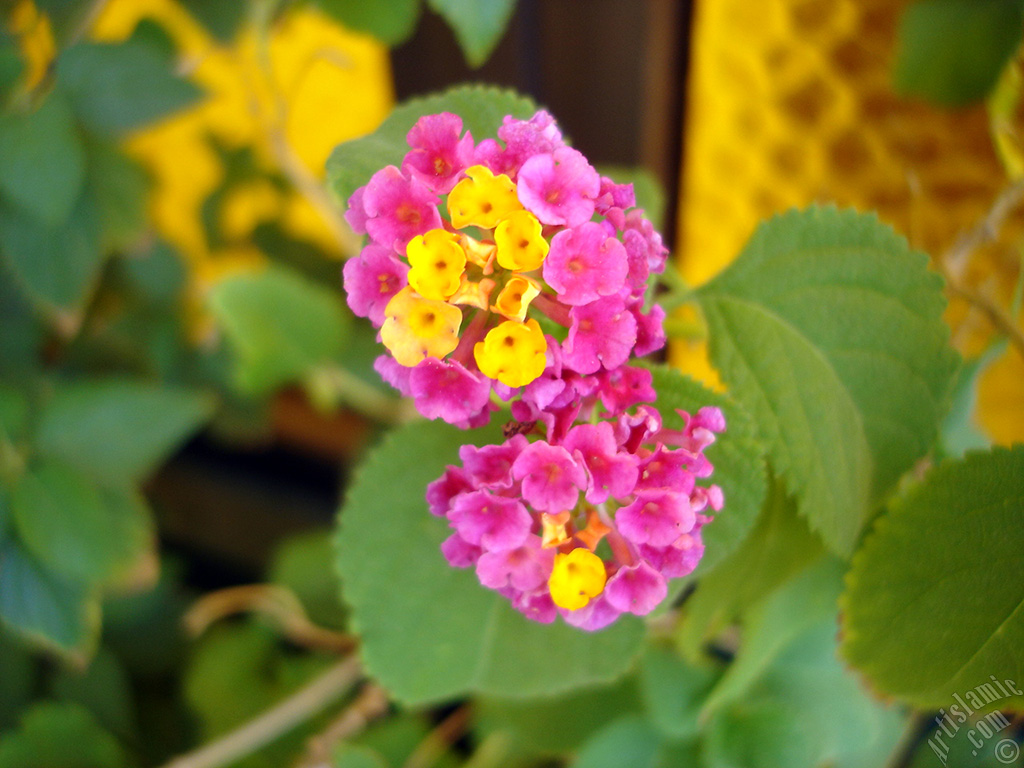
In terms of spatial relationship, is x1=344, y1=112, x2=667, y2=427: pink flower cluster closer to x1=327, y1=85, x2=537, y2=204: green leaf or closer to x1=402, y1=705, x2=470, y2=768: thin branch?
x1=327, y1=85, x2=537, y2=204: green leaf

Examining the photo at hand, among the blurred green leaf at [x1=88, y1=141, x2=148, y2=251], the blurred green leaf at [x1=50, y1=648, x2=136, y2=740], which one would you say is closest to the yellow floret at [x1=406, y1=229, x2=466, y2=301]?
the blurred green leaf at [x1=88, y1=141, x2=148, y2=251]

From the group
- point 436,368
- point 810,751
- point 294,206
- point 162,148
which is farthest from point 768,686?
point 162,148

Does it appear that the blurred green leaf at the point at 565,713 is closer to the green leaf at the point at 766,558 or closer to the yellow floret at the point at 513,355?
the green leaf at the point at 766,558

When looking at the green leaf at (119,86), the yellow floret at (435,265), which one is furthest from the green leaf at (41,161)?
the yellow floret at (435,265)

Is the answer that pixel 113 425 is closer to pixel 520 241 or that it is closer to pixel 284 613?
pixel 284 613

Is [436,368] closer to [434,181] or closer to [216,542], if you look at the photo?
[434,181]

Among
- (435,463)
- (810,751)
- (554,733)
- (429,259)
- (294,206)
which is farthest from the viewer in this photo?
(294,206)
